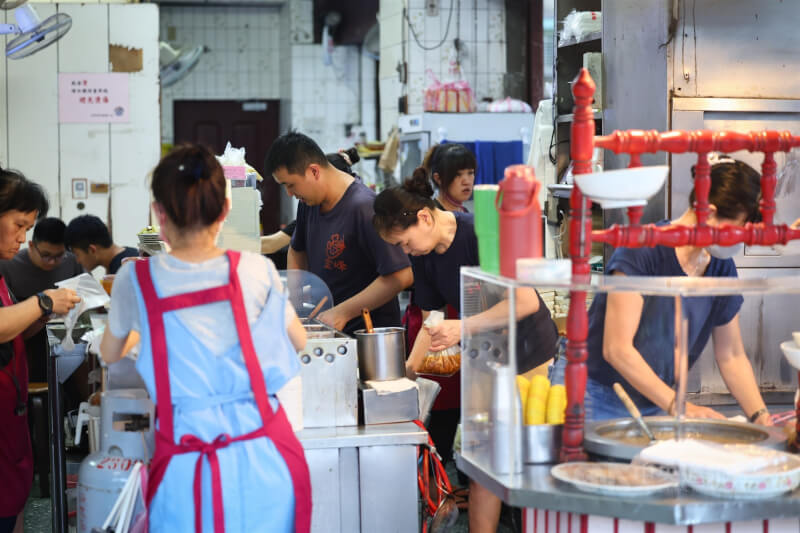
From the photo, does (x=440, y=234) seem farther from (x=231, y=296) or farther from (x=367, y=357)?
(x=231, y=296)

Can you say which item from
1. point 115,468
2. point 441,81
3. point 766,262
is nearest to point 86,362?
point 115,468

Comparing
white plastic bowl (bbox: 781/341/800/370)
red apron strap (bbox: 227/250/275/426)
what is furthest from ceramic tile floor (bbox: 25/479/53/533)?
white plastic bowl (bbox: 781/341/800/370)

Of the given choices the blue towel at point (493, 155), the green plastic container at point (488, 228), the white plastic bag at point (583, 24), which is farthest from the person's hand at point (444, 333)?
the blue towel at point (493, 155)

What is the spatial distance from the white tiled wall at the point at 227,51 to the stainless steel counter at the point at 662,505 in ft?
34.6

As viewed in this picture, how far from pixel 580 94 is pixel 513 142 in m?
5.13

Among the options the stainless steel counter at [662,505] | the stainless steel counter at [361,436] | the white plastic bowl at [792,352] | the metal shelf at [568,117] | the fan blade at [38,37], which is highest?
the fan blade at [38,37]

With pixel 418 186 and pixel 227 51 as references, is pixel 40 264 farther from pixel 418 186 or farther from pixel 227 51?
pixel 227 51

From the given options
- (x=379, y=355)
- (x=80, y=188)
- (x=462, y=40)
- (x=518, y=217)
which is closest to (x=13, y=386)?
(x=379, y=355)

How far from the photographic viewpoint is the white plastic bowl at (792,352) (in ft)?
7.86

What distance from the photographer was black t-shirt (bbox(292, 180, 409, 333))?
3967 mm

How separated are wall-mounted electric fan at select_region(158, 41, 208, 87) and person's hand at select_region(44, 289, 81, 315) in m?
6.66

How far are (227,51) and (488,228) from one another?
10.3 meters

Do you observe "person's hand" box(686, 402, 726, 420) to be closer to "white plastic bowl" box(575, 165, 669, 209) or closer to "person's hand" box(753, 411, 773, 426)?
"person's hand" box(753, 411, 773, 426)

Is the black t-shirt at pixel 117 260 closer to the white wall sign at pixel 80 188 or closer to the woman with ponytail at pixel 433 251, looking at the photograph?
the white wall sign at pixel 80 188
